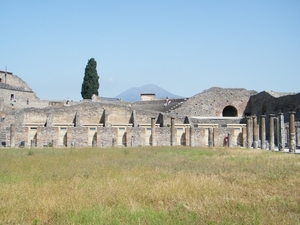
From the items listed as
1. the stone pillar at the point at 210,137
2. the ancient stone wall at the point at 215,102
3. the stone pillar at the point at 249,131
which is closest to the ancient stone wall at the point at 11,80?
the ancient stone wall at the point at 215,102

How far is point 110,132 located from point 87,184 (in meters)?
19.9

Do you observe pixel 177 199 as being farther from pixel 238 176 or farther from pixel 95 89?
pixel 95 89

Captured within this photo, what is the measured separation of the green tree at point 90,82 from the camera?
179ft

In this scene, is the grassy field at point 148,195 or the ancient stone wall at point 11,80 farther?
the ancient stone wall at point 11,80

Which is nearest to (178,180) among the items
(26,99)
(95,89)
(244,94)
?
(244,94)

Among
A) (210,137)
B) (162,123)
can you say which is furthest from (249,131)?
(162,123)

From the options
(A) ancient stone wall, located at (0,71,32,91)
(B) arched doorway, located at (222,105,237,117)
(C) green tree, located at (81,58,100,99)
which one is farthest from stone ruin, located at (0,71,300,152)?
(C) green tree, located at (81,58,100,99)

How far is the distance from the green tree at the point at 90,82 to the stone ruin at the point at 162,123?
410 inches

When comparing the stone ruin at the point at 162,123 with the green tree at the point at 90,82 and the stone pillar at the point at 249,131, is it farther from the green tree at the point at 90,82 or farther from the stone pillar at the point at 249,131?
the green tree at the point at 90,82

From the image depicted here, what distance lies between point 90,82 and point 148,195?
154 ft

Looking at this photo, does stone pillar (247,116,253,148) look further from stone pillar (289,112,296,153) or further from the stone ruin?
stone pillar (289,112,296,153)

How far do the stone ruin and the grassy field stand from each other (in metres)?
14.6

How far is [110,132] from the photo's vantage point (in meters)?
30.0

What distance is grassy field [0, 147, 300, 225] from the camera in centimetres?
707
